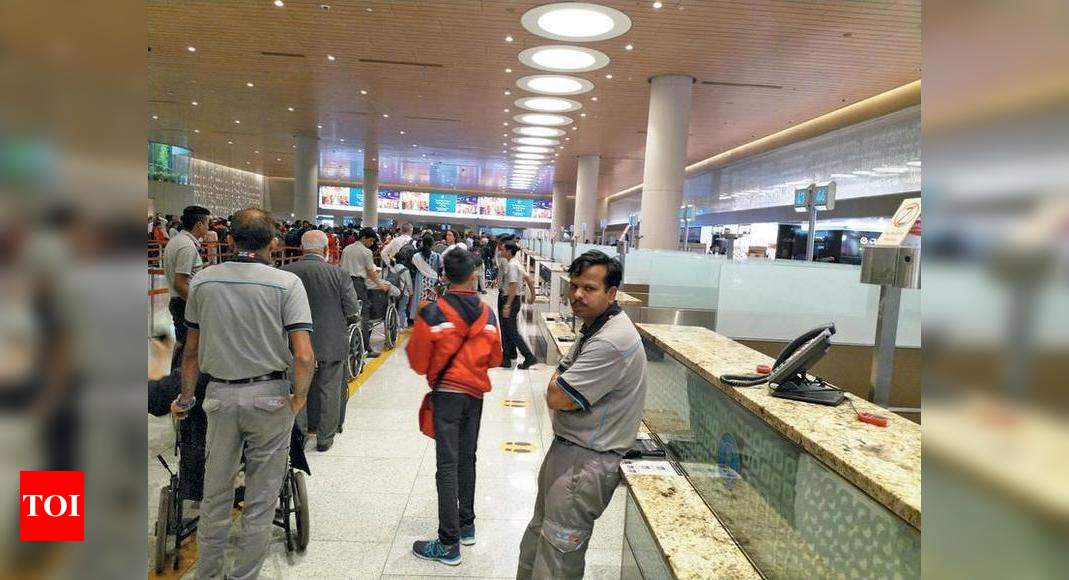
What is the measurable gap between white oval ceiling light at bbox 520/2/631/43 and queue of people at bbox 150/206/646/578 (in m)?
7.00

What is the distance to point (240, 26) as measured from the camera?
10.2 m

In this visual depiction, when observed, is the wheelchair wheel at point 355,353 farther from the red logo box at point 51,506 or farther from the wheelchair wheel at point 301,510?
the red logo box at point 51,506

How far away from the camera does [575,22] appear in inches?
374

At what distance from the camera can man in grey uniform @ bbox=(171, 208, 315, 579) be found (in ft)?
8.34

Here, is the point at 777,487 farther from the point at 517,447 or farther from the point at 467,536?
the point at 517,447

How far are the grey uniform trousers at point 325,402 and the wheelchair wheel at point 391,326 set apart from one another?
3.52m

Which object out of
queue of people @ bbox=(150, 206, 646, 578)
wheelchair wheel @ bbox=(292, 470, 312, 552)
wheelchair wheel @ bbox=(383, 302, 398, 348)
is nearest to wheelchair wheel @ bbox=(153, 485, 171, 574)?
A: queue of people @ bbox=(150, 206, 646, 578)

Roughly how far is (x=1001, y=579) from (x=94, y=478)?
0.54 metres

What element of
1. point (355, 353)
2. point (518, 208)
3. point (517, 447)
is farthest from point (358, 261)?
point (518, 208)

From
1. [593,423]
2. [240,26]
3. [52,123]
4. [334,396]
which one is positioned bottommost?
[334,396]

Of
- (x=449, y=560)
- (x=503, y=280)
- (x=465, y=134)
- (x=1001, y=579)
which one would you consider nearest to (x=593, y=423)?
(x=449, y=560)

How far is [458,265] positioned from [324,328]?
1.57 metres

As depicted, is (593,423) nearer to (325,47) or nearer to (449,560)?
(449,560)

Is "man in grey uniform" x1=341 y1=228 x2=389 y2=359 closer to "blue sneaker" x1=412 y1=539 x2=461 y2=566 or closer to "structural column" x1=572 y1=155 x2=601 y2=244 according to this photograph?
"blue sneaker" x1=412 y1=539 x2=461 y2=566
